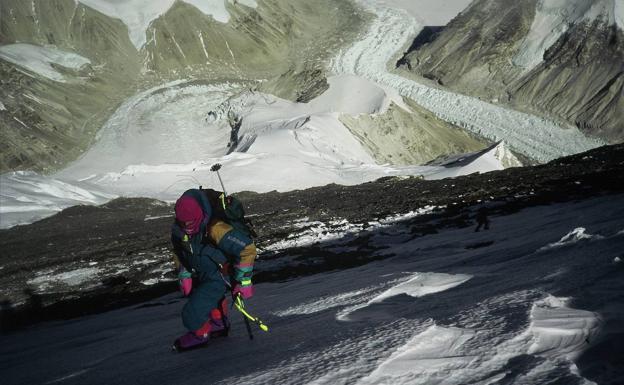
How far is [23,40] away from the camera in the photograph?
186ft

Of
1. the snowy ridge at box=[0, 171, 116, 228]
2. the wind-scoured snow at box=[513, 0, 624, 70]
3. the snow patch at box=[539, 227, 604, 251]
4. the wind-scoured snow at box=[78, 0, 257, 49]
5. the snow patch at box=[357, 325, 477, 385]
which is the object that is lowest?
the snow patch at box=[539, 227, 604, 251]

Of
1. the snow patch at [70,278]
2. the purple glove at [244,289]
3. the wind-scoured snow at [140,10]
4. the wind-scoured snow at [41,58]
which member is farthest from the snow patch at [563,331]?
the wind-scoured snow at [140,10]

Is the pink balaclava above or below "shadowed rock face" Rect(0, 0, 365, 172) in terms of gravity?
below

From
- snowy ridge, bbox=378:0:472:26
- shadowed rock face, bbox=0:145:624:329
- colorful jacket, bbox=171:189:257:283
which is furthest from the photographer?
snowy ridge, bbox=378:0:472:26

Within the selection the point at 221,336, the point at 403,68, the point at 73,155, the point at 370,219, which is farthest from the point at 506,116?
the point at 221,336

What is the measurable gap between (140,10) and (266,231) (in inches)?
2137

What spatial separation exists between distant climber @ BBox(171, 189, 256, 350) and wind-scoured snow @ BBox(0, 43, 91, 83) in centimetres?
5449

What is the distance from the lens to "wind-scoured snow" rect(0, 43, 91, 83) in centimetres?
5181

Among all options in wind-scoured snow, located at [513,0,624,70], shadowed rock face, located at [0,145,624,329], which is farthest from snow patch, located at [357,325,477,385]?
wind-scoured snow, located at [513,0,624,70]

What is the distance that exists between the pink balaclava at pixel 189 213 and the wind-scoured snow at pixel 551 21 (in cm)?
4741

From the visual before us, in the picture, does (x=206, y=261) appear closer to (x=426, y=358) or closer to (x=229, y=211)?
(x=229, y=211)

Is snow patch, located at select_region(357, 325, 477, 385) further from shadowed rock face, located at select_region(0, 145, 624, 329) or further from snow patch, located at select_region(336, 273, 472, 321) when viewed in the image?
shadowed rock face, located at select_region(0, 145, 624, 329)

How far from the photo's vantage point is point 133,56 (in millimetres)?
60000

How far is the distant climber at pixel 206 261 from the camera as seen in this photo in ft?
17.2
